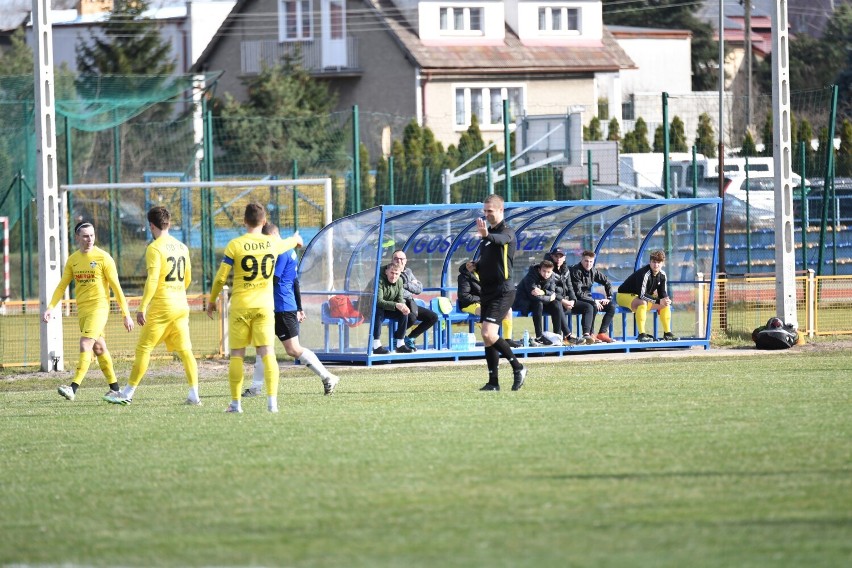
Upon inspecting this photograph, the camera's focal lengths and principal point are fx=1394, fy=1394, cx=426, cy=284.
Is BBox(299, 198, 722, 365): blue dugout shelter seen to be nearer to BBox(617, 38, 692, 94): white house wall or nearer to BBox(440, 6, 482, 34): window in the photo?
BBox(440, 6, 482, 34): window

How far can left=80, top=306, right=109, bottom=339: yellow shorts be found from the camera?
1370cm

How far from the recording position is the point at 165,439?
1041 centimetres

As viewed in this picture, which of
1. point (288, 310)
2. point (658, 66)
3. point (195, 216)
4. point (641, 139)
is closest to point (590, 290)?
point (288, 310)

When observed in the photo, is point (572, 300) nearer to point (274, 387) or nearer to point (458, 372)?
point (458, 372)

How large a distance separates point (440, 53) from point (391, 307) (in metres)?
30.9

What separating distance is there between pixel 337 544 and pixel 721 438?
12.1ft

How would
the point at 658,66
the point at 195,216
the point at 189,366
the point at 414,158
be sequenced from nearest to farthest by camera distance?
the point at 189,366, the point at 195,216, the point at 414,158, the point at 658,66

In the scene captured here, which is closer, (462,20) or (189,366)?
(189,366)

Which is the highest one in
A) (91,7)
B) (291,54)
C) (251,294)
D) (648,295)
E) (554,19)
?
(91,7)

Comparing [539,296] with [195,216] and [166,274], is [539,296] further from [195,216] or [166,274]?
[195,216]

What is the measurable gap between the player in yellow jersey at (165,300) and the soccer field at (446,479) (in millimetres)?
451

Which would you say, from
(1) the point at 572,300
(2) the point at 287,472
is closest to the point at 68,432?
(2) the point at 287,472

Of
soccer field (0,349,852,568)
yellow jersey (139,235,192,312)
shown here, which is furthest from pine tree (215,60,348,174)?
Answer: soccer field (0,349,852,568)

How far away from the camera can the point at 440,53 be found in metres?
47.5
